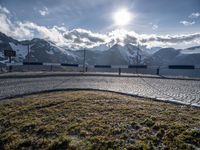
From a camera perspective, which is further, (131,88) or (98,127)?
(131,88)

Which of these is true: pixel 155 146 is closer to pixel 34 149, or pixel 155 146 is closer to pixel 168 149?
pixel 168 149

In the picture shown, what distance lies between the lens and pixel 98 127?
635 centimetres

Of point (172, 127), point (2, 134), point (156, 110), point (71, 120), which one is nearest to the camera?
point (172, 127)

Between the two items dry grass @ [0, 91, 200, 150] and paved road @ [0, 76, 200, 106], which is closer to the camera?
dry grass @ [0, 91, 200, 150]

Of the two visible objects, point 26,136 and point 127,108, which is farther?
point 127,108

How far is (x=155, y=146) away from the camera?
5.20 m

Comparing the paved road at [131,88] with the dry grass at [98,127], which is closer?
the dry grass at [98,127]

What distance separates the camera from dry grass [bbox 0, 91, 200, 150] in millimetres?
5441

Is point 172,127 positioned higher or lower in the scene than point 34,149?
higher

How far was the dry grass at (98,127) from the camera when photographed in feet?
17.9

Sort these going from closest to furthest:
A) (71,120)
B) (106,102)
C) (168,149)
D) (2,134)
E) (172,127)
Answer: (168,149) < (172,127) < (2,134) < (71,120) < (106,102)

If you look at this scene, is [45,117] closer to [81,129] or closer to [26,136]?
[26,136]

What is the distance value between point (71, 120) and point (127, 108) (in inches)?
81.3

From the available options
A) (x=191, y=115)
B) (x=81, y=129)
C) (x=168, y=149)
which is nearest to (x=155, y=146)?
(x=168, y=149)
